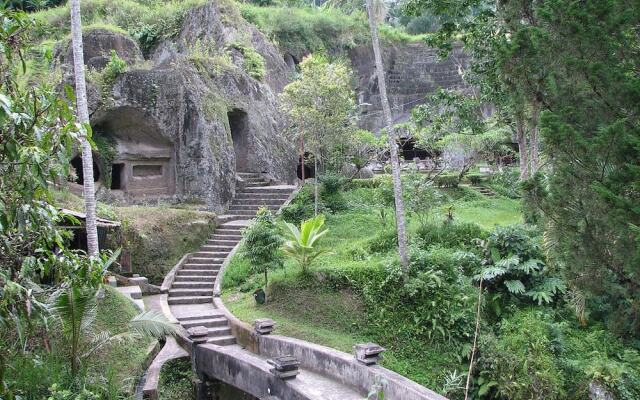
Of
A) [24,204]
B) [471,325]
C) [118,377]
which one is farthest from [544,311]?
[24,204]

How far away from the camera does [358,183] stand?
20.8 meters

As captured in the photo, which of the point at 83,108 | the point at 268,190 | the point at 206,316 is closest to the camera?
the point at 83,108

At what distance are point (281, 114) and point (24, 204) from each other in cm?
1912

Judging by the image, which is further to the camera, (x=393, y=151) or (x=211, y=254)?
(x=211, y=254)

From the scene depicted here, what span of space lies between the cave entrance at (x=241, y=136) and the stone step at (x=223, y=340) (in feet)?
36.5

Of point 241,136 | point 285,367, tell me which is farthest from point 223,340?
point 241,136

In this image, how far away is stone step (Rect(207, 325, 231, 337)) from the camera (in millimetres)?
11875

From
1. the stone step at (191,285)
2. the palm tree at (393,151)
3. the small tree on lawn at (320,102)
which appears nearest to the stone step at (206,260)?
the stone step at (191,285)

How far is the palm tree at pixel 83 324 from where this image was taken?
764cm

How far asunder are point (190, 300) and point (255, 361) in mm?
4680

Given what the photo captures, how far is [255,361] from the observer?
31.5ft

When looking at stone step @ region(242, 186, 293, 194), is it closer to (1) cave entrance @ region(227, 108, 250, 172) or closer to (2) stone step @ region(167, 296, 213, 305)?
(1) cave entrance @ region(227, 108, 250, 172)

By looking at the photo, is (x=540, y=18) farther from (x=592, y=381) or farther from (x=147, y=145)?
(x=147, y=145)

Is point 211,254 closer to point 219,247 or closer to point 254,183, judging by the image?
point 219,247
